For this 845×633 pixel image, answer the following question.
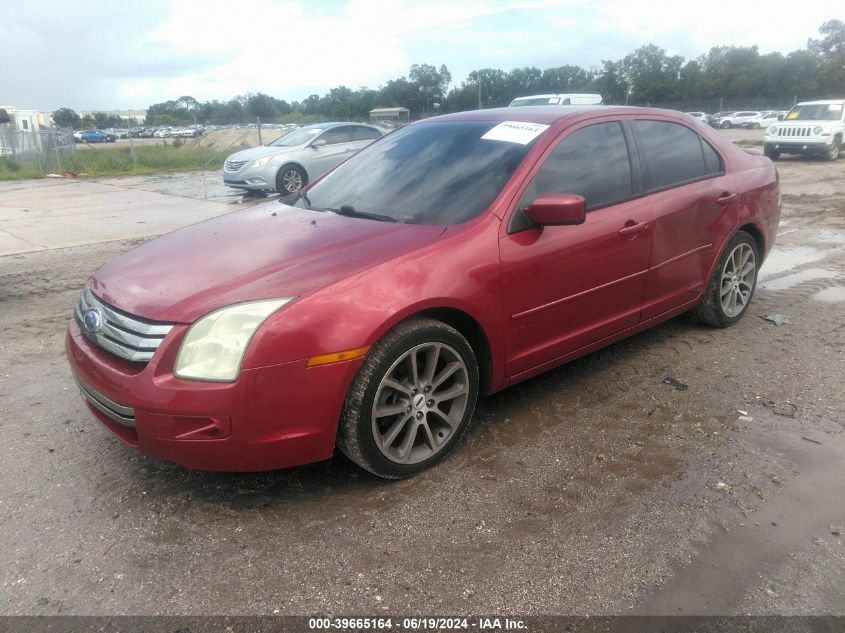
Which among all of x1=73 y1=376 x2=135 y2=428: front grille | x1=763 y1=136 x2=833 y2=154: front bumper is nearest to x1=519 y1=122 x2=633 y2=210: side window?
x1=73 y1=376 x2=135 y2=428: front grille

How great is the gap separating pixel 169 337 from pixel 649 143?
3.06 metres

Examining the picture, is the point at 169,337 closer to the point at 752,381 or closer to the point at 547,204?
the point at 547,204

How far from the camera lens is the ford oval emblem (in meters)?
2.95

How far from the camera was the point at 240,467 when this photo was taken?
2732 mm

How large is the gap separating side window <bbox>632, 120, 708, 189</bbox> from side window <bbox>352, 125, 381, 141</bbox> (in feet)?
36.9

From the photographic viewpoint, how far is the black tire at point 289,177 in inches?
546

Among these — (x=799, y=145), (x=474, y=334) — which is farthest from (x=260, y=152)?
(x=799, y=145)

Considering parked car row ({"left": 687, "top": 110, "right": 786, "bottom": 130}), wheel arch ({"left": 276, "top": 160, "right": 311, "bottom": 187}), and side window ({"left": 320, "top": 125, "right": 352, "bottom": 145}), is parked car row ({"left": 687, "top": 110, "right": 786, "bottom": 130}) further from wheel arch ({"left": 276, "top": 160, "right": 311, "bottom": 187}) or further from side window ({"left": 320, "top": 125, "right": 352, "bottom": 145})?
wheel arch ({"left": 276, "top": 160, "right": 311, "bottom": 187})

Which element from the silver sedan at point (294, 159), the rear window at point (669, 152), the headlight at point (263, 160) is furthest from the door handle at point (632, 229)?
the headlight at point (263, 160)

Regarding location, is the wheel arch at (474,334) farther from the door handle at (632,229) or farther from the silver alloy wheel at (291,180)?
the silver alloy wheel at (291,180)

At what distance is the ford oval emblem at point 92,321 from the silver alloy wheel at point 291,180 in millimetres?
11291

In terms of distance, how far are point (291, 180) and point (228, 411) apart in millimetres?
12099

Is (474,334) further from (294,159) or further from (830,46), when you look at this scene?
(830,46)

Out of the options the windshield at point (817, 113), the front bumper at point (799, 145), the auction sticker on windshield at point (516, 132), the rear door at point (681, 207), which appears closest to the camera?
the auction sticker on windshield at point (516, 132)
